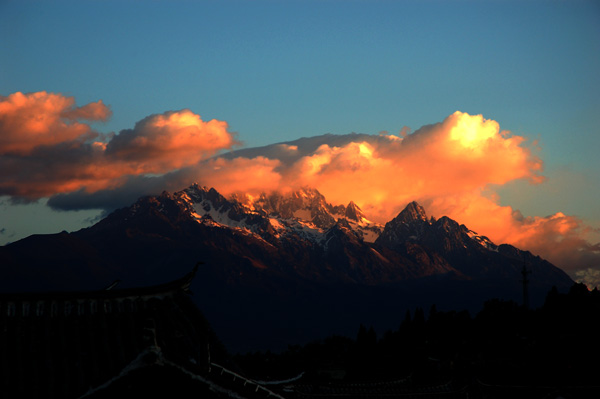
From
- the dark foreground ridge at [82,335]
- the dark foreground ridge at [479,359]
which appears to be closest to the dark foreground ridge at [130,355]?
the dark foreground ridge at [82,335]

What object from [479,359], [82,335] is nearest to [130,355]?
[82,335]

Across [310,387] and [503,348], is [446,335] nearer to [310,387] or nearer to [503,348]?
[503,348]

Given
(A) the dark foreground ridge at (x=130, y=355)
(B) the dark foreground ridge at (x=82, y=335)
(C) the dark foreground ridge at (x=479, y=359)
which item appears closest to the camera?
(A) the dark foreground ridge at (x=130, y=355)

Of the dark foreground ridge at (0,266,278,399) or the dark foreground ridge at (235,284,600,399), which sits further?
the dark foreground ridge at (235,284,600,399)

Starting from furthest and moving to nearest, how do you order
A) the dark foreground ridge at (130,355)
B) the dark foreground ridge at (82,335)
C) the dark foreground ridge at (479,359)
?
the dark foreground ridge at (479,359), the dark foreground ridge at (82,335), the dark foreground ridge at (130,355)

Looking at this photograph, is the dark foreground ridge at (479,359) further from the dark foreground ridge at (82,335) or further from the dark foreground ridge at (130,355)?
the dark foreground ridge at (82,335)

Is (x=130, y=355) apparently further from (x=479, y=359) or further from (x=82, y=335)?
(x=479, y=359)

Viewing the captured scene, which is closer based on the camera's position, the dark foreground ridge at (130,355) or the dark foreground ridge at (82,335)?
the dark foreground ridge at (130,355)

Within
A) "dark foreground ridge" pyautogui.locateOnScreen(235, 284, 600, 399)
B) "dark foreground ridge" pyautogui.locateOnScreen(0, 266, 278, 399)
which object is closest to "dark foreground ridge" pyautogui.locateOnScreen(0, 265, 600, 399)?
"dark foreground ridge" pyautogui.locateOnScreen(0, 266, 278, 399)

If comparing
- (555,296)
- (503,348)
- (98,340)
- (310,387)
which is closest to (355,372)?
(503,348)

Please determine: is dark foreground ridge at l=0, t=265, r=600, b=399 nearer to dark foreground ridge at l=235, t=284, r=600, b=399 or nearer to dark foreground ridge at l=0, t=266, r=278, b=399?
dark foreground ridge at l=0, t=266, r=278, b=399

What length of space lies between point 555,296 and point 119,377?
369 ft

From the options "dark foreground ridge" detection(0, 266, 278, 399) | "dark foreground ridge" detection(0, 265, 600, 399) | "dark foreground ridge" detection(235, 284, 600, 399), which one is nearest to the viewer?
"dark foreground ridge" detection(0, 265, 600, 399)

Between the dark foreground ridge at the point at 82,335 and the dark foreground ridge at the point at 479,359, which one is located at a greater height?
the dark foreground ridge at the point at 82,335
